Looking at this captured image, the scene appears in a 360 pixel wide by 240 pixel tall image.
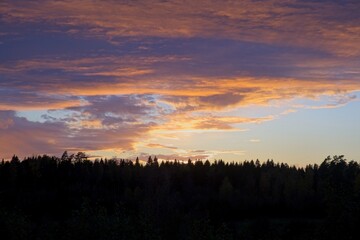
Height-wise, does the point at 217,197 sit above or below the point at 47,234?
above

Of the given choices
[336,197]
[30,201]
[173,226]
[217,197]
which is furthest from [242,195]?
[336,197]

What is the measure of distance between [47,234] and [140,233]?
30.9 feet

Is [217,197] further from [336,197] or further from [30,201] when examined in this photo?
[336,197]

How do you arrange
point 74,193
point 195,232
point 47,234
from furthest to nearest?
point 74,193 → point 47,234 → point 195,232

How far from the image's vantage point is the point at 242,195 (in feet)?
639

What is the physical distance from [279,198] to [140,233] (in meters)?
153

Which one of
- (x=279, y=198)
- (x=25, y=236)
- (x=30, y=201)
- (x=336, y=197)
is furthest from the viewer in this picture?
(x=279, y=198)

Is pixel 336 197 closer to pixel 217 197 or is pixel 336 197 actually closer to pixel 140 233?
pixel 140 233

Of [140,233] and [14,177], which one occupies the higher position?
[14,177]

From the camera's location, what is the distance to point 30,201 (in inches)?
6811

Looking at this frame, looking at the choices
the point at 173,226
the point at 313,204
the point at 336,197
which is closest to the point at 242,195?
the point at 313,204

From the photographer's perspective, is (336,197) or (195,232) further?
(195,232)

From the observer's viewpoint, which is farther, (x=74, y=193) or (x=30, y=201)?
(x=74, y=193)

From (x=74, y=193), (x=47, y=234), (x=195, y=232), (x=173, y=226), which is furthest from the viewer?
(x=74, y=193)
